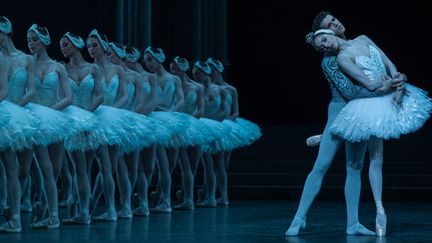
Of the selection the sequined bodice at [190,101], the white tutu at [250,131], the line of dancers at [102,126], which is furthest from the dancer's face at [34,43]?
the white tutu at [250,131]

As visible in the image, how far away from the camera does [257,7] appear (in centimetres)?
1911

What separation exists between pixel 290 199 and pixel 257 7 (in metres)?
6.94

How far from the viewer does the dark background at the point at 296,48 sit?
18391 mm

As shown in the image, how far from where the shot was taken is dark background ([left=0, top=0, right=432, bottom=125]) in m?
18.4

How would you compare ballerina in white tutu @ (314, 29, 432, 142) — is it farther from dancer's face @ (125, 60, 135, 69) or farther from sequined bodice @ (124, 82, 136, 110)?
dancer's face @ (125, 60, 135, 69)

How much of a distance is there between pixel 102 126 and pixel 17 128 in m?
1.51

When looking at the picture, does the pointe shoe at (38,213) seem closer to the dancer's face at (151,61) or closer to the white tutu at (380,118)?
the white tutu at (380,118)

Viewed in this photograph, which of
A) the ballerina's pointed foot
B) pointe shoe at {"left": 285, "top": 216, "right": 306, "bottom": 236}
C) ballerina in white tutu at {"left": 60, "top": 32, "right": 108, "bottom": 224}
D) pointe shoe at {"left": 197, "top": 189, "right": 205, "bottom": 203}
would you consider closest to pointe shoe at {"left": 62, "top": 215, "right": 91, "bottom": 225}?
ballerina in white tutu at {"left": 60, "top": 32, "right": 108, "bottom": 224}

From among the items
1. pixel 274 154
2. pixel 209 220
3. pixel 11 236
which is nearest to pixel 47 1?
pixel 274 154

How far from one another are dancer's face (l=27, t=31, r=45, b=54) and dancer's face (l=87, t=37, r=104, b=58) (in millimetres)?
952

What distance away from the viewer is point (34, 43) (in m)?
8.01

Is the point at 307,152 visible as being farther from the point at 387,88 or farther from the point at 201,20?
the point at 387,88

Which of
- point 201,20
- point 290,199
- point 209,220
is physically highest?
point 201,20

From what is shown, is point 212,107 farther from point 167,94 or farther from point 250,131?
point 167,94
